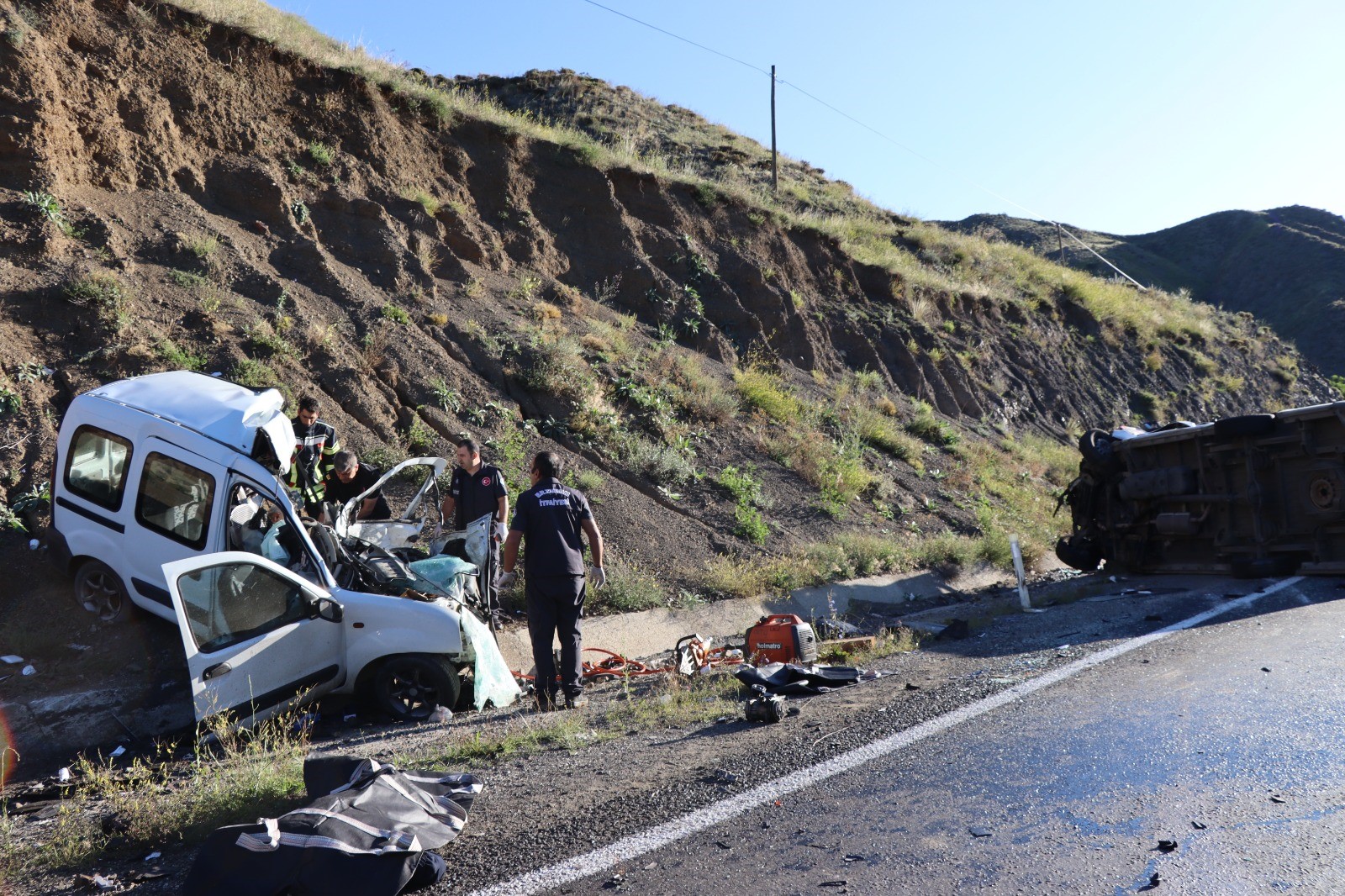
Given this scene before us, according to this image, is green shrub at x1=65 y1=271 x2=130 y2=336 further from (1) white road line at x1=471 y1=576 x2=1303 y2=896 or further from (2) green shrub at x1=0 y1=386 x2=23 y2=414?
(1) white road line at x1=471 y1=576 x2=1303 y2=896

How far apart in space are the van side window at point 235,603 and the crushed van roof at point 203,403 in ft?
4.35

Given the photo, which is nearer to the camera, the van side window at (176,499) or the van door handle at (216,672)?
the van door handle at (216,672)

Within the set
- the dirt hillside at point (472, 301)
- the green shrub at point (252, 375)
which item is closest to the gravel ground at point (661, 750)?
the dirt hillside at point (472, 301)

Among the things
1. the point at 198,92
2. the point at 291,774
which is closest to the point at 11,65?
the point at 198,92

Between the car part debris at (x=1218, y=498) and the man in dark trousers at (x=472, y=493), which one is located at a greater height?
the man in dark trousers at (x=472, y=493)

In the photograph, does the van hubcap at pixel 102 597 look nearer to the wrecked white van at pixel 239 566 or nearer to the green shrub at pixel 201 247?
the wrecked white van at pixel 239 566

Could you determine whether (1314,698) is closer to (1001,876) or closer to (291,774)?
(1001,876)

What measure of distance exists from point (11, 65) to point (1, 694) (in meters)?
9.66

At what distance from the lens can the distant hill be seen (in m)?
51.2

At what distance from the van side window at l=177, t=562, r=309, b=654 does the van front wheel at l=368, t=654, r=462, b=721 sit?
2.59 feet

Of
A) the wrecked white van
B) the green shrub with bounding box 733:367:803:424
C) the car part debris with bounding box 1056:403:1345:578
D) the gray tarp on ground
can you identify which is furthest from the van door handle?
the green shrub with bounding box 733:367:803:424

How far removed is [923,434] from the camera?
68.7 feet

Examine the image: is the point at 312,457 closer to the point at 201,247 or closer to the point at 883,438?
the point at 201,247

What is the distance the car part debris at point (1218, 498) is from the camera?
1149 centimetres
